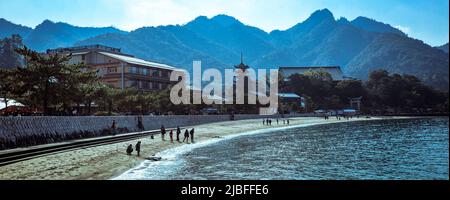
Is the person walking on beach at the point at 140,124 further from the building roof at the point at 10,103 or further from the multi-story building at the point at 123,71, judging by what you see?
the multi-story building at the point at 123,71

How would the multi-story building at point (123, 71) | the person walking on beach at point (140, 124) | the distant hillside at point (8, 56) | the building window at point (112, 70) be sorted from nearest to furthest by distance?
the person walking on beach at point (140, 124) < the multi-story building at point (123, 71) < the building window at point (112, 70) < the distant hillside at point (8, 56)

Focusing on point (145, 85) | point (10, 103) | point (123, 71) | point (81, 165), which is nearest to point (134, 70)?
point (123, 71)

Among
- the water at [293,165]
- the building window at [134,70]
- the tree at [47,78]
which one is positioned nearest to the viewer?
the water at [293,165]

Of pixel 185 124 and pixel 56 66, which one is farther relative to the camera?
pixel 185 124

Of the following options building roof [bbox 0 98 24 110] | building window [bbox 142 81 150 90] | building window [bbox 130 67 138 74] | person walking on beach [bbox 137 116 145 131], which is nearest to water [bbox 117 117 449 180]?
person walking on beach [bbox 137 116 145 131]

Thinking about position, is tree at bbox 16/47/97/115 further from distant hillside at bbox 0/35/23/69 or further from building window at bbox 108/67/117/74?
distant hillside at bbox 0/35/23/69

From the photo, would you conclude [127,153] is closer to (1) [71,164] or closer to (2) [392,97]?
(1) [71,164]

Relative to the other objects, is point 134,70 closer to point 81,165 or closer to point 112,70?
point 112,70

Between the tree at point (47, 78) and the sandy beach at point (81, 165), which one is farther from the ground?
the tree at point (47, 78)

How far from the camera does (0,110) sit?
3941cm

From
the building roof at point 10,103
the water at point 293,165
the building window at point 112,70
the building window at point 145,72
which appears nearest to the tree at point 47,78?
the building roof at point 10,103
